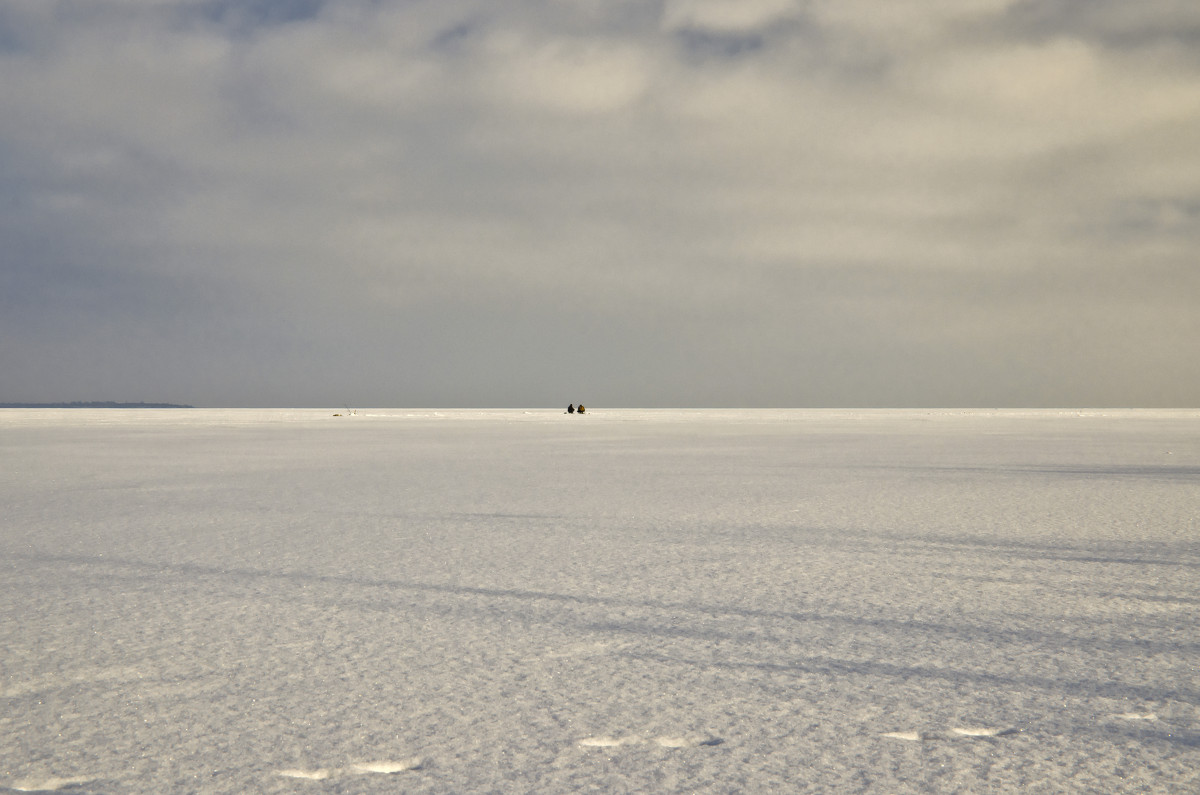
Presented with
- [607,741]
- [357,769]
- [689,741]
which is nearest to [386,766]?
[357,769]

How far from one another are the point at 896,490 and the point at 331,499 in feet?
19.9

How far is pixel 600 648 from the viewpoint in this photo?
352 centimetres

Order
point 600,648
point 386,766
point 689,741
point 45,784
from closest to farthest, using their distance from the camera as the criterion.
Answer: point 45,784
point 386,766
point 689,741
point 600,648

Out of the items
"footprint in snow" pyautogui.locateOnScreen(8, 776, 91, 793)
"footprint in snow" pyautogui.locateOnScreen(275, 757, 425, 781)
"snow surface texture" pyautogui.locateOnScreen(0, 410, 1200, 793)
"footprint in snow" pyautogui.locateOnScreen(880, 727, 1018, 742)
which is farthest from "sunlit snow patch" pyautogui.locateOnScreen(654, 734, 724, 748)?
"footprint in snow" pyautogui.locateOnScreen(8, 776, 91, 793)

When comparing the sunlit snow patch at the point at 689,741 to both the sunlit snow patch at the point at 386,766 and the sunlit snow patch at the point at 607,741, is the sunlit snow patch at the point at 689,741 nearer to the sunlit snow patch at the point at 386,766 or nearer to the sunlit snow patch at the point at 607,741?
the sunlit snow patch at the point at 607,741

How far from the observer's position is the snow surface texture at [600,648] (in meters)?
2.43

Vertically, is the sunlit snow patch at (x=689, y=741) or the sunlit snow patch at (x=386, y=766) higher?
the sunlit snow patch at (x=386, y=766)

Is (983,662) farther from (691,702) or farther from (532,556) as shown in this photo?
(532,556)

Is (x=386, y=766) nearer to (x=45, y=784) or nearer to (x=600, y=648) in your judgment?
(x=45, y=784)

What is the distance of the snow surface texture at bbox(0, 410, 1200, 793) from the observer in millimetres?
2426

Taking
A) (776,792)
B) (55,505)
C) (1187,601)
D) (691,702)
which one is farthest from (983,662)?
(55,505)

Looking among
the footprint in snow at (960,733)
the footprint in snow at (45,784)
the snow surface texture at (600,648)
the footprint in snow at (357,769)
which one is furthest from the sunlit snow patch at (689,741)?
the footprint in snow at (45,784)

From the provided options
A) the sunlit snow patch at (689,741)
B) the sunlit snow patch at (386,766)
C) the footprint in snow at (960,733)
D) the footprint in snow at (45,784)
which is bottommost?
the footprint in snow at (960,733)

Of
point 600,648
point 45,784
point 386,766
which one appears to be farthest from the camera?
point 600,648
